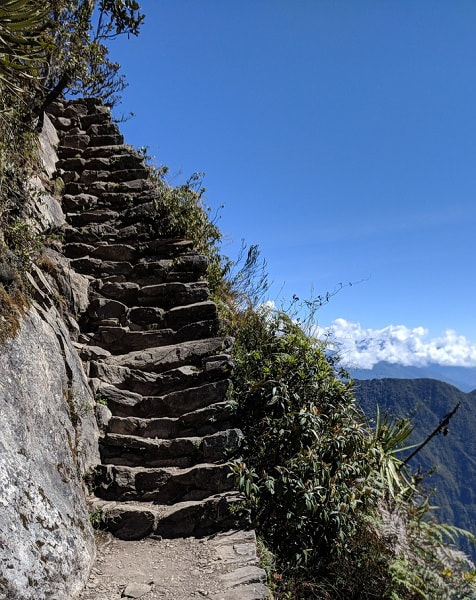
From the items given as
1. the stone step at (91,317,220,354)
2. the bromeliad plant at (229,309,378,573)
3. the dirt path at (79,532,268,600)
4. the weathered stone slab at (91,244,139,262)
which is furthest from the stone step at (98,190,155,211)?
the dirt path at (79,532,268,600)

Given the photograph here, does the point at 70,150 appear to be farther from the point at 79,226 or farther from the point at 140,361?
the point at 140,361

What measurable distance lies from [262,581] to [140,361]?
146 inches

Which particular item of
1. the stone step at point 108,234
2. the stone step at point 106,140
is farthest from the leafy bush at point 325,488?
the stone step at point 106,140

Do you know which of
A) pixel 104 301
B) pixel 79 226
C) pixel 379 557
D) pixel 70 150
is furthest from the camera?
pixel 70 150

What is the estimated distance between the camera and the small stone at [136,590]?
167 inches

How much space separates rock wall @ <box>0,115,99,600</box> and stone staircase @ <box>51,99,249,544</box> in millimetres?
530

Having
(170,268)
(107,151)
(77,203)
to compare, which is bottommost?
(170,268)

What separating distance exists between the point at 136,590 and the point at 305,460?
2481mm

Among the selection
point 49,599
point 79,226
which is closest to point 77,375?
point 49,599

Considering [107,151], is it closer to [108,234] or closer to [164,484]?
[108,234]

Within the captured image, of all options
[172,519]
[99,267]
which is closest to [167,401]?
[172,519]

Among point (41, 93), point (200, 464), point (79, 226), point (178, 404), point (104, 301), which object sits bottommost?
point (200, 464)

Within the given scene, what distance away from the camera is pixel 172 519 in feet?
17.9

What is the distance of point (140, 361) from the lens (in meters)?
7.22
